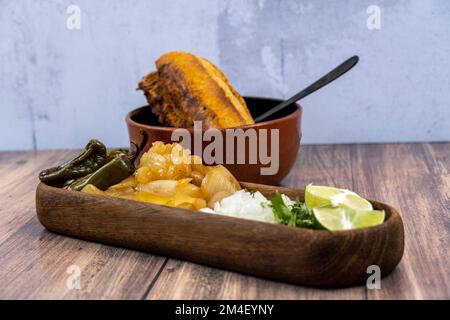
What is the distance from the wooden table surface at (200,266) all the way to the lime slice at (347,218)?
0.09 meters

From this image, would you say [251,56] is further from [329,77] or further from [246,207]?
[246,207]

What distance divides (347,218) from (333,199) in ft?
0.18

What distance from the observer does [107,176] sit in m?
1.38

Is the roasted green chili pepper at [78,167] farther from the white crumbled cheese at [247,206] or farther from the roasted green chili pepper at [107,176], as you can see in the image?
the white crumbled cheese at [247,206]

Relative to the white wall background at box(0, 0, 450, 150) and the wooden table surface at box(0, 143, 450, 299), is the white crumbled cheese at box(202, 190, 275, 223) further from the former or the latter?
the white wall background at box(0, 0, 450, 150)

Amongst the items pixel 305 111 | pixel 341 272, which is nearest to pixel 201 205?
pixel 341 272

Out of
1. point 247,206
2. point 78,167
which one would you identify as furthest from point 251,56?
point 247,206

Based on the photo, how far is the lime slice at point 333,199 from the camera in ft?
3.72

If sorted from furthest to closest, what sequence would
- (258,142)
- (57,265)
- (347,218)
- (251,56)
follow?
(251,56) → (258,142) → (57,265) → (347,218)

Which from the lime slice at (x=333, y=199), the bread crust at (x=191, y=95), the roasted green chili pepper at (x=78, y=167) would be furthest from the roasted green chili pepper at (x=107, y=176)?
the lime slice at (x=333, y=199)

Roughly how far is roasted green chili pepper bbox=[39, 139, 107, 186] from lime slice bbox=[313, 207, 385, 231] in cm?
51

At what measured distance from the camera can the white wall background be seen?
1.98 meters

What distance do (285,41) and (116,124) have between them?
55 cm

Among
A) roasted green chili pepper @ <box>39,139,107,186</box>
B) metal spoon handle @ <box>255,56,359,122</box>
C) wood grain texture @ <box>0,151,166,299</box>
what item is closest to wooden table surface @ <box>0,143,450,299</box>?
wood grain texture @ <box>0,151,166,299</box>
